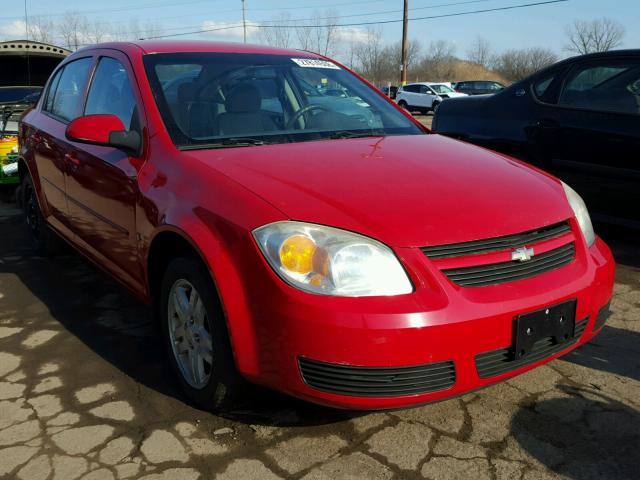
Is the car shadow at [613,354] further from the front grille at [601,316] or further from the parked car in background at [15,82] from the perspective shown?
the parked car in background at [15,82]

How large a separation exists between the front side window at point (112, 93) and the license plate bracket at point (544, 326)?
202 centimetres

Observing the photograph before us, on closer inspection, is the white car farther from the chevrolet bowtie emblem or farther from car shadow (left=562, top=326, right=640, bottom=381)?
the chevrolet bowtie emblem

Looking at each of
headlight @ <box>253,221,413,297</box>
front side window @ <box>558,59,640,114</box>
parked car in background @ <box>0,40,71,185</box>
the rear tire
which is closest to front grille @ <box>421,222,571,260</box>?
headlight @ <box>253,221,413,297</box>

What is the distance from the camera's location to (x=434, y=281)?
2074 millimetres

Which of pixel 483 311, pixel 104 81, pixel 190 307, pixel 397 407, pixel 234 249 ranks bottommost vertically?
pixel 397 407

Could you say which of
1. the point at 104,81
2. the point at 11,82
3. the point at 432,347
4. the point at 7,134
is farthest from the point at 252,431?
the point at 11,82

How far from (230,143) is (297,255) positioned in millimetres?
966

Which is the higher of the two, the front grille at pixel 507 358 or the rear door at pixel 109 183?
the rear door at pixel 109 183

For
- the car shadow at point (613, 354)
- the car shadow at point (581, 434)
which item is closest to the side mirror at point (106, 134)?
the car shadow at point (581, 434)

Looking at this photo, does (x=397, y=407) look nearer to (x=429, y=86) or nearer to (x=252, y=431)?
(x=252, y=431)

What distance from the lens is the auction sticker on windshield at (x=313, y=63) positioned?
364 centimetres

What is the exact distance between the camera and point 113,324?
141 inches

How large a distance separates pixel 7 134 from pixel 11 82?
2.66 meters

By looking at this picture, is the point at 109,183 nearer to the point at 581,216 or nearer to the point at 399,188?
the point at 399,188
